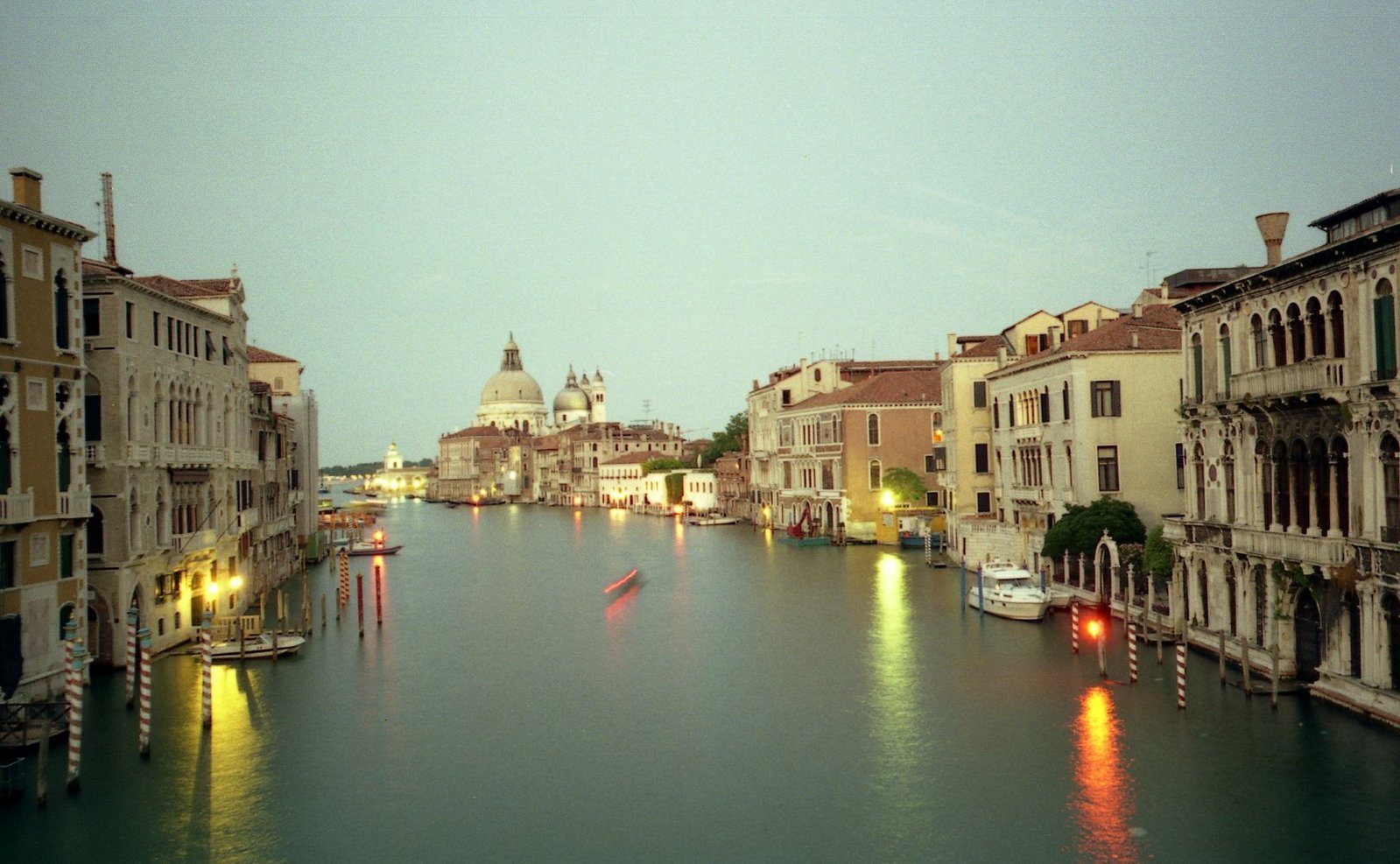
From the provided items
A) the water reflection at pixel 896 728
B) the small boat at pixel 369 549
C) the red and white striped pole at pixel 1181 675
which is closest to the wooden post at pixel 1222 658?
the red and white striped pole at pixel 1181 675

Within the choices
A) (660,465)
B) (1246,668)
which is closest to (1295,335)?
(1246,668)

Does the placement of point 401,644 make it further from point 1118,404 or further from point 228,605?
point 1118,404

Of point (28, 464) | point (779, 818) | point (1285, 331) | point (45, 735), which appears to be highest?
point (1285, 331)

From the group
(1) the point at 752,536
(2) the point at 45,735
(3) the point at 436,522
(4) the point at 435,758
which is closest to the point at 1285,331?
(4) the point at 435,758

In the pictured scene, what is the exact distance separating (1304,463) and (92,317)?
22048 millimetres

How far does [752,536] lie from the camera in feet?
218

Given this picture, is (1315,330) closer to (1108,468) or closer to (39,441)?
(1108,468)

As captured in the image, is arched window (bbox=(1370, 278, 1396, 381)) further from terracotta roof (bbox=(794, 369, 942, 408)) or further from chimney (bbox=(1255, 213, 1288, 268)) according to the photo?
terracotta roof (bbox=(794, 369, 942, 408))

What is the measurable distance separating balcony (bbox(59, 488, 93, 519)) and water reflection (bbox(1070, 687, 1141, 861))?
16.3m

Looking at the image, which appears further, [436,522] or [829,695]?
[436,522]

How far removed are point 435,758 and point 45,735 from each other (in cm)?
547

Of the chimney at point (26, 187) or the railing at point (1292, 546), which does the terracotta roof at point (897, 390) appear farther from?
the chimney at point (26, 187)

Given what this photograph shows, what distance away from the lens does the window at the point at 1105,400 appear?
31.2 m

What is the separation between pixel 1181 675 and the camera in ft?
63.8
